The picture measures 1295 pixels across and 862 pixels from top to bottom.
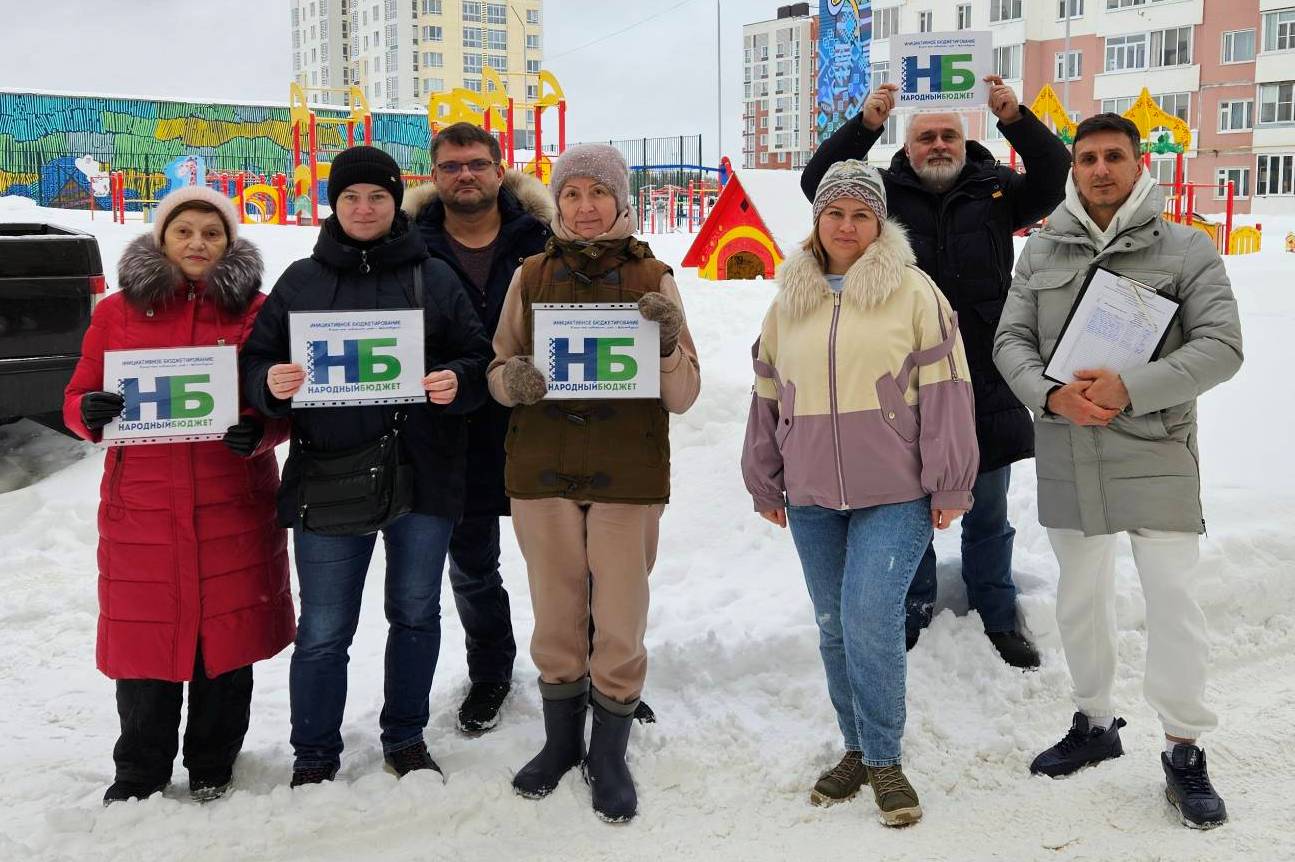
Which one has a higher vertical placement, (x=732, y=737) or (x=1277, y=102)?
(x=1277, y=102)

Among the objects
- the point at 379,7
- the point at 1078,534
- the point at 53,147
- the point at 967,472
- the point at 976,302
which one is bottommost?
the point at 1078,534

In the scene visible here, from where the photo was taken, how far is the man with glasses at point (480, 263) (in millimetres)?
3969

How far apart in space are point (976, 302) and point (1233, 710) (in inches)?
74.8

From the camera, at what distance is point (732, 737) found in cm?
395

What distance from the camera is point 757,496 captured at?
360cm

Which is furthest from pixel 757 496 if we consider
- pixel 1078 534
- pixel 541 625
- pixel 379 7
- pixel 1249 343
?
pixel 379 7

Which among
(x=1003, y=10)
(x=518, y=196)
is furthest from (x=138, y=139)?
(x=518, y=196)

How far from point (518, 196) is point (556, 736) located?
209 centimetres

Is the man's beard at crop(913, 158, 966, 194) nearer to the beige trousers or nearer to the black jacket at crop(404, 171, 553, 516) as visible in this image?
the black jacket at crop(404, 171, 553, 516)

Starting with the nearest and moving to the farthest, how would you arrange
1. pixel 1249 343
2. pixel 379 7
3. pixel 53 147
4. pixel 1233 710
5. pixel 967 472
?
pixel 967 472
pixel 1233 710
pixel 1249 343
pixel 53 147
pixel 379 7

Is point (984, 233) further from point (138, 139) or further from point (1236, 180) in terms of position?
point (1236, 180)

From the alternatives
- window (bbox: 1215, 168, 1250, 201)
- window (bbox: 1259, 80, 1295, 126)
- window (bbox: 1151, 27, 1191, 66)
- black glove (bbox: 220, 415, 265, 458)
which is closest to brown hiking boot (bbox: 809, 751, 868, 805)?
black glove (bbox: 220, 415, 265, 458)

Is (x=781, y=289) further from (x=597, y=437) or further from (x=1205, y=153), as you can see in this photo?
(x=1205, y=153)

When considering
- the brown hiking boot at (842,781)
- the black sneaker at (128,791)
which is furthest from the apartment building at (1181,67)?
the black sneaker at (128,791)
